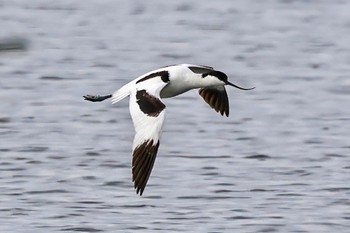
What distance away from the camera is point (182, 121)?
16.3 metres

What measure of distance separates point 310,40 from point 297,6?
2712 mm

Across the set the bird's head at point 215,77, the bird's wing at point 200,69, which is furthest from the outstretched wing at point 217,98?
the bird's wing at point 200,69

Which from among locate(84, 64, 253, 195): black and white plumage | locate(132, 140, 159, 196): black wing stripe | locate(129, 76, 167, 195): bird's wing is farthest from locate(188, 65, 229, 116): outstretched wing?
locate(132, 140, 159, 196): black wing stripe

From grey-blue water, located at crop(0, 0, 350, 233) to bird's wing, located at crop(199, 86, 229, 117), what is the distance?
3.02 ft

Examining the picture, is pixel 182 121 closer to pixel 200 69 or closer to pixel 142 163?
pixel 200 69

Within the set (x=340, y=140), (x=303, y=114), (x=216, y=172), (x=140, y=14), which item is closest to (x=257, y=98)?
(x=303, y=114)

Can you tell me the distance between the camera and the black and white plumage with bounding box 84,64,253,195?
9.92m

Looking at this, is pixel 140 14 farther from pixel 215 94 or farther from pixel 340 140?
pixel 215 94

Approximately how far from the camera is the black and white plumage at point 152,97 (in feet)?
32.6

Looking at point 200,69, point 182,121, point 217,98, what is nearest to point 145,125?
point 200,69

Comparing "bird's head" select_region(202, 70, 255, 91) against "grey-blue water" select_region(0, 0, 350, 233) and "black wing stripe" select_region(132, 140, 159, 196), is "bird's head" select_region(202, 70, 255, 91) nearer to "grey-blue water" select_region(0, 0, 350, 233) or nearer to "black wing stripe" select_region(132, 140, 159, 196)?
"grey-blue water" select_region(0, 0, 350, 233)

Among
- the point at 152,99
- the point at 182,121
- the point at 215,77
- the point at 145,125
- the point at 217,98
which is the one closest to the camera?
the point at 145,125

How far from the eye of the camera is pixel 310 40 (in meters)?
21.9

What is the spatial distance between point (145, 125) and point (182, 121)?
6.02 meters
